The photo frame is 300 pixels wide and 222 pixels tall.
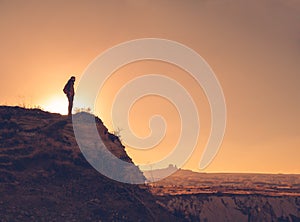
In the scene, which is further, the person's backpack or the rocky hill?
the person's backpack

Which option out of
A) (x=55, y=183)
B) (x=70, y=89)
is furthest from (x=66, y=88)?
(x=55, y=183)

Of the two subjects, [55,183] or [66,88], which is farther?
[66,88]

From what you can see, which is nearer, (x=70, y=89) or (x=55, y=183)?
(x=55, y=183)

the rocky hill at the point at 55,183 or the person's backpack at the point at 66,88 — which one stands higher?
the person's backpack at the point at 66,88

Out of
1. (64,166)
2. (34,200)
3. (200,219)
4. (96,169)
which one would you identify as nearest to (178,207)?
Answer: (200,219)

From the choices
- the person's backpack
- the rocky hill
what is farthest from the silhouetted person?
the rocky hill

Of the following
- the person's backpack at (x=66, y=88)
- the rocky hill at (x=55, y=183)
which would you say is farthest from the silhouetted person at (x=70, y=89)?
the rocky hill at (x=55, y=183)

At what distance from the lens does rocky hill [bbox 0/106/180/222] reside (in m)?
27.5

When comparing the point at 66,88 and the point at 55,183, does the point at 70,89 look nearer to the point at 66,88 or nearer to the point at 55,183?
the point at 66,88

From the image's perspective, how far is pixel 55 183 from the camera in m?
30.5

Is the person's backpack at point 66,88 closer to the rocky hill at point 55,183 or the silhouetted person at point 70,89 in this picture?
the silhouetted person at point 70,89

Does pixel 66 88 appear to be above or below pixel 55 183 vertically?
above

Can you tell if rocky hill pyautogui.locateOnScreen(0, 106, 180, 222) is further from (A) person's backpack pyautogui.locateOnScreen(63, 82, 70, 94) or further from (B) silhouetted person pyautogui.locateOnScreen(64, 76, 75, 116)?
(A) person's backpack pyautogui.locateOnScreen(63, 82, 70, 94)

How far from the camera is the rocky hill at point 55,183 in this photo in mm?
27547
